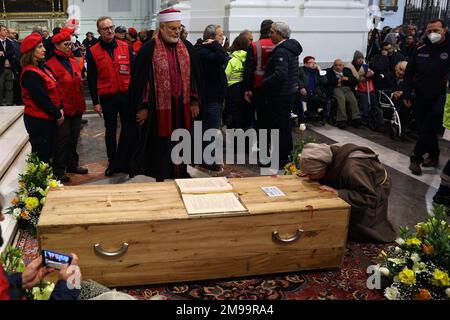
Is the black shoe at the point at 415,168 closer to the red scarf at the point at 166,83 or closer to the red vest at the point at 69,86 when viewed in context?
the red scarf at the point at 166,83

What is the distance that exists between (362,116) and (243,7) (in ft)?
9.55

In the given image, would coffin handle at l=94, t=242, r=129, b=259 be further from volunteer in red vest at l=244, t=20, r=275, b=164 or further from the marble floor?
volunteer in red vest at l=244, t=20, r=275, b=164

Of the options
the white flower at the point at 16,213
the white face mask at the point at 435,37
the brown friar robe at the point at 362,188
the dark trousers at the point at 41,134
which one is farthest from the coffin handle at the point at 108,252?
the white face mask at the point at 435,37

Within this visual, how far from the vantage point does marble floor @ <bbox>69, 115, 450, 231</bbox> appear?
4539 mm

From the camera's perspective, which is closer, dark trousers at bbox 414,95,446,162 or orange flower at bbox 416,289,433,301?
orange flower at bbox 416,289,433,301

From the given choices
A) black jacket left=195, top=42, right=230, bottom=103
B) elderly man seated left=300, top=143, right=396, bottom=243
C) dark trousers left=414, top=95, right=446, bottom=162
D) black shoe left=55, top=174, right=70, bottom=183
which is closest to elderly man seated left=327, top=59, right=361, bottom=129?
dark trousers left=414, top=95, right=446, bottom=162

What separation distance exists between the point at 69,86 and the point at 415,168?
4028mm

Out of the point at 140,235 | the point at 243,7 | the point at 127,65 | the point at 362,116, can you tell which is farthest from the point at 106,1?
the point at 140,235

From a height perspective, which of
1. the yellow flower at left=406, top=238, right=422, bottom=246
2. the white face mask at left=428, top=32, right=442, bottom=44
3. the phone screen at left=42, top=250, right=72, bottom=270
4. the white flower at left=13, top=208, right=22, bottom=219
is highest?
the white face mask at left=428, top=32, right=442, bottom=44

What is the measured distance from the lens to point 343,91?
803 cm

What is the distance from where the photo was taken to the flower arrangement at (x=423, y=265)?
9.01 ft

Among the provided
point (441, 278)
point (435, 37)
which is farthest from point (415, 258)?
point (435, 37)

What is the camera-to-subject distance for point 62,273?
1903 mm

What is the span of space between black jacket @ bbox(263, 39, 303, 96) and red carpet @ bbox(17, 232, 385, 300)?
251 cm
